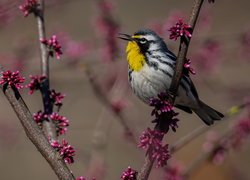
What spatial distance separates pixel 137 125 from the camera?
23.1 feet

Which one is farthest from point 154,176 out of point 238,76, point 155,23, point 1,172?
point 238,76

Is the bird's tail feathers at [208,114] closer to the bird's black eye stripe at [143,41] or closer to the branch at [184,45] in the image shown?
the bird's black eye stripe at [143,41]

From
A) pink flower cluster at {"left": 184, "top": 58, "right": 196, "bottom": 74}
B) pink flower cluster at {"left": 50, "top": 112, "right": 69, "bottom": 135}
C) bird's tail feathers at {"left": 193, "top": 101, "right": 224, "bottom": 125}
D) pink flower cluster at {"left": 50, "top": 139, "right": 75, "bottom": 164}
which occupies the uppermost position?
bird's tail feathers at {"left": 193, "top": 101, "right": 224, "bottom": 125}

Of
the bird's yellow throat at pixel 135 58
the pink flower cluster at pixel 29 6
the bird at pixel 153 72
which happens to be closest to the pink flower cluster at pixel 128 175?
the pink flower cluster at pixel 29 6

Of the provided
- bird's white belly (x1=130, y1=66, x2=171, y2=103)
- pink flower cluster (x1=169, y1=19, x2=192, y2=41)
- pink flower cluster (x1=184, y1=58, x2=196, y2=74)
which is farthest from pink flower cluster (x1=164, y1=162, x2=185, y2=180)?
Result: pink flower cluster (x1=169, y1=19, x2=192, y2=41)

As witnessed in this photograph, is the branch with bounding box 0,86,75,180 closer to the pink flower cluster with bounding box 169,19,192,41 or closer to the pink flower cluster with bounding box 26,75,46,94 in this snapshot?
the pink flower cluster with bounding box 26,75,46,94

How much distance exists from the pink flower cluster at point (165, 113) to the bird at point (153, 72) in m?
1.29

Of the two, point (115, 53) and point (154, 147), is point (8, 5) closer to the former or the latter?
point (154, 147)

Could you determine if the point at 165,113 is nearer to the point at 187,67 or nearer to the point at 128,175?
the point at 187,67

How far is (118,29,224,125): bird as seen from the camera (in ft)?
16.4

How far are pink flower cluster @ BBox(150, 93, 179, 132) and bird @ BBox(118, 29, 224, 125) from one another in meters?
1.29

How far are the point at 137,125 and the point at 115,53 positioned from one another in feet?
4.62

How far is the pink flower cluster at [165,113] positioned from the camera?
3.41 m

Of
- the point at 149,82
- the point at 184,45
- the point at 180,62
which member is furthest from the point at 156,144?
the point at 149,82
